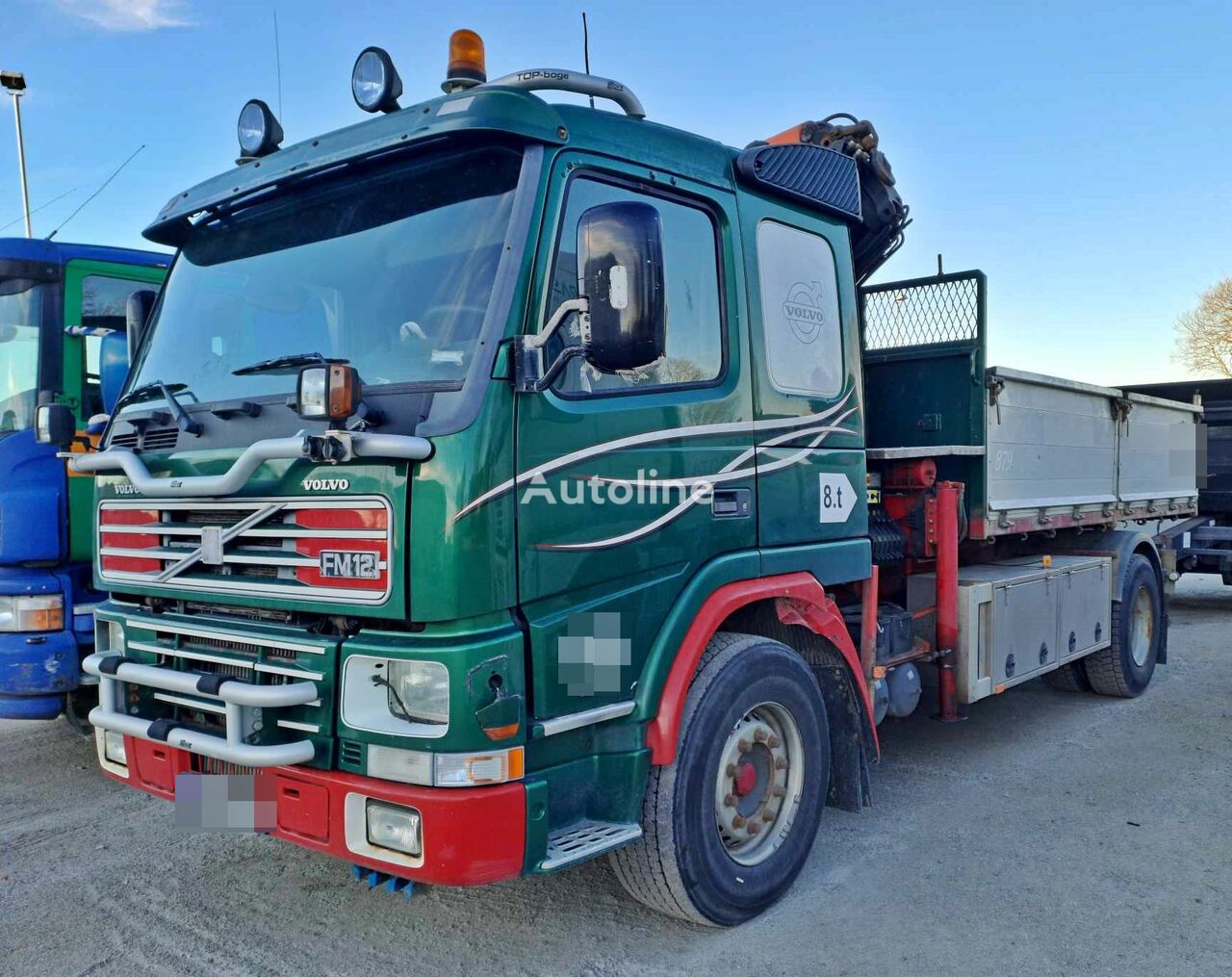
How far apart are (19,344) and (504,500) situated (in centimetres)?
409

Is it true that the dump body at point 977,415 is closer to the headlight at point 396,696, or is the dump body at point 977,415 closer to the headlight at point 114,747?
the headlight at point 396,696

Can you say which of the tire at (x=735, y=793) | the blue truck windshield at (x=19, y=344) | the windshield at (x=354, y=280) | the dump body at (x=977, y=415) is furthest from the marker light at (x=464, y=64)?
the blue truck windshield at (x=19, y=344)

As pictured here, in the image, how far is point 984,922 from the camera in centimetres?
369

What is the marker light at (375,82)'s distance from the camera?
350 cm

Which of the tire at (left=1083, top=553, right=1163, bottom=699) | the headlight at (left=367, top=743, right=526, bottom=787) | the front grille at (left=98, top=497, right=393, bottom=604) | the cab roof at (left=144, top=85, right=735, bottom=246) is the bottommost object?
the tire at (left=1083, top=553, right=1163, bottom=699)

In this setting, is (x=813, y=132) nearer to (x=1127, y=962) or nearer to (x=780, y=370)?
(x=780, y=370)

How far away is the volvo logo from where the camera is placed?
9.64ft

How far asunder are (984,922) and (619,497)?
6.86 ft

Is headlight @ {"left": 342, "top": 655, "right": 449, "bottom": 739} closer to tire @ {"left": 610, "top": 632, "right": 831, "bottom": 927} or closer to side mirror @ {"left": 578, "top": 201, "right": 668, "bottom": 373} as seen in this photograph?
tire @ {"left": 610, "top": 632, "right": 831, "bottom": 927}

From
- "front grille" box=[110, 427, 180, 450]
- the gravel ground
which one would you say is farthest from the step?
"front grille" box=[110, 427, 180, 450]

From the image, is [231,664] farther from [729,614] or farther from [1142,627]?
[1142,627]

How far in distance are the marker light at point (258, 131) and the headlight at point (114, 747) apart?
7.38 ft

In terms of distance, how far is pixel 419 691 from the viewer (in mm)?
2816

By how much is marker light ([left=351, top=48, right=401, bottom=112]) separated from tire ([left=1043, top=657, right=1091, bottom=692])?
5995 mm
